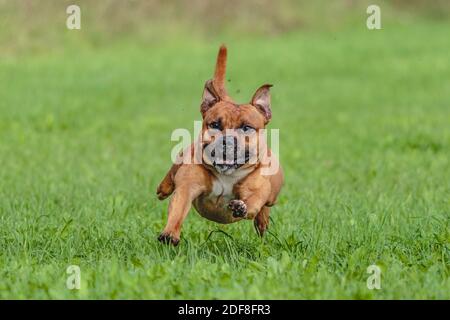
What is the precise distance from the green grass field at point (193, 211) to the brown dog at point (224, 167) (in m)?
0.30

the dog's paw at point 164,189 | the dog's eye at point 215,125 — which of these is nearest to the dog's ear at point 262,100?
the dog's eye at point 215,125

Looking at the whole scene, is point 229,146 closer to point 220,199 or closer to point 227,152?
point 227,152

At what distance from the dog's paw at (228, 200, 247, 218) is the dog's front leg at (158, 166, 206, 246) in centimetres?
24

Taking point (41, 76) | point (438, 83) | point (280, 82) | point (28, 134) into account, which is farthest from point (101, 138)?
point (438, 83)

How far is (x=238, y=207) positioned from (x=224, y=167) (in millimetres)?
252

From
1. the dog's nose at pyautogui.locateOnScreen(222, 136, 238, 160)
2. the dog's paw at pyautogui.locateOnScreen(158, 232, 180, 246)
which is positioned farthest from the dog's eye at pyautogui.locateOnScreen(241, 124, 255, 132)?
the dog's paw at pyautogui.locateOnScreen(158, 232, 180, 246)

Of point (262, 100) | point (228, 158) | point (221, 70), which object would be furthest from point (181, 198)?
point (221, 70)

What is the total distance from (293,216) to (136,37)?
19.9 m

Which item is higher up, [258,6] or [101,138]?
[258,6]

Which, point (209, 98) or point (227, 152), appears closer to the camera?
point (227, 152)

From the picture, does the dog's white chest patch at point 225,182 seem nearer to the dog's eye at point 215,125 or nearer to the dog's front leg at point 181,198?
the dog's front leg at point 181,198

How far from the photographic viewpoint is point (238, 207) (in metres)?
5.98

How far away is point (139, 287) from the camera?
17.6 feet

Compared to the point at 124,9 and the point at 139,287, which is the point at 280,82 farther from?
the point at 139,287
